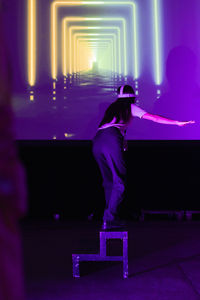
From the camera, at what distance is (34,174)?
16.4 ft

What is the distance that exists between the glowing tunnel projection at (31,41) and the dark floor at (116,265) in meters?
2.03

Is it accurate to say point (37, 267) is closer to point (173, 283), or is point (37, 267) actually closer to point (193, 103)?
point (173, 283)

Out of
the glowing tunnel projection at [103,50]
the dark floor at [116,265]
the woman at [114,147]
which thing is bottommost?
the dark floor at [116,265]

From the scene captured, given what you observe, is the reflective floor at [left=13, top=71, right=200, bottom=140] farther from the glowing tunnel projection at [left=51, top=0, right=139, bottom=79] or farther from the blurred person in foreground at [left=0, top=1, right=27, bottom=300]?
the blurred person in foreground at [left=0, top=1, right=27, bottom=300]

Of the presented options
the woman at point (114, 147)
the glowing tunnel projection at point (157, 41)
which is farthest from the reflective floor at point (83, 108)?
the woman at point (114, 147)

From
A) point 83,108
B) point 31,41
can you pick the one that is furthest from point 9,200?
point 31,41

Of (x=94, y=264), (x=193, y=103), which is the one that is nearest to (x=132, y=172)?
(x=193, y=103)

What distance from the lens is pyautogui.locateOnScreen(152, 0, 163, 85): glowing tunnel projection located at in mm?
5105

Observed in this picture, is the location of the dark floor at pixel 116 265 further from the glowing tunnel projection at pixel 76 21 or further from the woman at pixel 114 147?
the glowing tunnel projection at pixel 76 21

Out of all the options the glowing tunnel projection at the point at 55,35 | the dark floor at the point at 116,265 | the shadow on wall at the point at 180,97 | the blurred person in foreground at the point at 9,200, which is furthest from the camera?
the glowing tunnel projection at the point at 55,35

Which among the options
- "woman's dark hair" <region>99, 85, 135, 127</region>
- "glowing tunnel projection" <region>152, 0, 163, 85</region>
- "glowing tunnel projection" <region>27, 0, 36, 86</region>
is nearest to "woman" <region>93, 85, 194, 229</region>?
"woman's dark hair" <region>99, 85, 135, 127</region>

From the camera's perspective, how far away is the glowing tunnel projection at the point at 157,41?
5.11 meters

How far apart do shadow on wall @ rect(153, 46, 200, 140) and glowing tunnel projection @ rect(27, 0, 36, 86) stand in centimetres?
171

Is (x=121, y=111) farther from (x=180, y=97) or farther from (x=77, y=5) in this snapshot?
(x=77, y=5)
